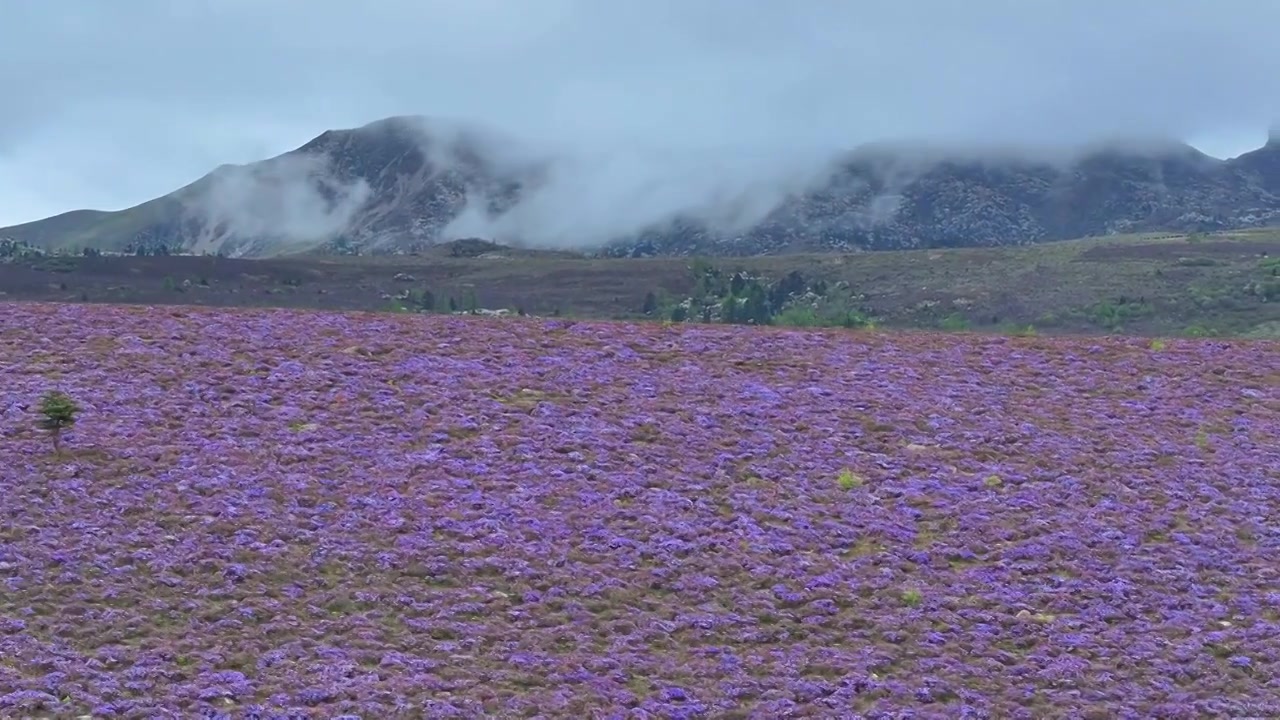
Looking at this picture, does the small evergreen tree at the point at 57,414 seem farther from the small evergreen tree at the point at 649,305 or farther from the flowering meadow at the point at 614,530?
the small evergreen tree at the point at 649,305

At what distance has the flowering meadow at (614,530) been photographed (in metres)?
14.7

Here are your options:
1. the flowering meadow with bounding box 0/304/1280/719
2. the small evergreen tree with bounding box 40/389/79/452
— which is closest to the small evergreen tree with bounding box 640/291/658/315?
the flowering meadow with bounding box 0/304/1280/719

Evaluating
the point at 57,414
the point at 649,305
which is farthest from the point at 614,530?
the point at 649,305

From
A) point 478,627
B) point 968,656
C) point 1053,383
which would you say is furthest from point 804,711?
point 1053,383

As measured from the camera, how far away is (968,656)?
15680 millimetres

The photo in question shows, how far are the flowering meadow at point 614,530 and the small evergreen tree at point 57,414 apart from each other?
35cm

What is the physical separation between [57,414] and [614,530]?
7832 mm

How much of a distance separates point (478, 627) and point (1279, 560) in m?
10.6

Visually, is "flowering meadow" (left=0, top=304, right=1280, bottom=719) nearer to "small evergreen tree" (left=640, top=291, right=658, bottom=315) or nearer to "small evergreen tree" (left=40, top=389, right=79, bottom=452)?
"small evergreen tree" (left=40, top=389, right=79, bottom=452)

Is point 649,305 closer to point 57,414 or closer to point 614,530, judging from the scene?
point 57,414

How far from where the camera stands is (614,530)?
18609mm

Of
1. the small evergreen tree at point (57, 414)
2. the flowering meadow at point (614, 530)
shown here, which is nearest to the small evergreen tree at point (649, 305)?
the flowering meadow at point (614, 530)

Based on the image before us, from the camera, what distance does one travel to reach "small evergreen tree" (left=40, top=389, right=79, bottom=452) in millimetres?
19625

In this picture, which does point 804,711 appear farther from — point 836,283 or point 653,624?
point 836,283
